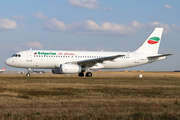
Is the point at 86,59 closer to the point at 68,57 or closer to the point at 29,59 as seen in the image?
the point at 68,57

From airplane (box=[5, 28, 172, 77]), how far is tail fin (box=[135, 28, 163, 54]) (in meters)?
1.51

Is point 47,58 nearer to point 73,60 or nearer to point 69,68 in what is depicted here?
point 73,60

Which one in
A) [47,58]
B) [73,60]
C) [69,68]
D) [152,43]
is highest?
[152,43]

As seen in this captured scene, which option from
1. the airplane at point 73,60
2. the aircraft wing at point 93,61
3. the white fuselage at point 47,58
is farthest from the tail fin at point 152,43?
the aircraft wing at point 93,61

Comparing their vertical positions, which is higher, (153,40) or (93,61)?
(153,40)

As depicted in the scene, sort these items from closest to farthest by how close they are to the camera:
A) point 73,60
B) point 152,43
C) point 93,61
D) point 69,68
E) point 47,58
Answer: point 69,68, point 93,61, point 47,58, point 73,60, point 152,43

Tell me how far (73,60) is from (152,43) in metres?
16.0

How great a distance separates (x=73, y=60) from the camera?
41031 mm

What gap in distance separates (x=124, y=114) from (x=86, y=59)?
3270cm

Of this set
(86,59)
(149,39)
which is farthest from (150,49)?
(86,59)

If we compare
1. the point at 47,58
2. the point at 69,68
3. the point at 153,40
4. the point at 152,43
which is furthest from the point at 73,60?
the point at 153,40

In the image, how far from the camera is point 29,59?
39281mm

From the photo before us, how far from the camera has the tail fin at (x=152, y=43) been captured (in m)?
46.4

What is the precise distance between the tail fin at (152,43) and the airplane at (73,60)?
1507 millimetres
